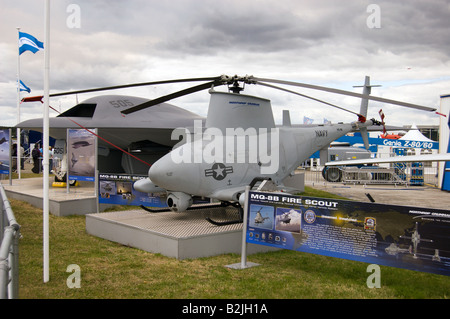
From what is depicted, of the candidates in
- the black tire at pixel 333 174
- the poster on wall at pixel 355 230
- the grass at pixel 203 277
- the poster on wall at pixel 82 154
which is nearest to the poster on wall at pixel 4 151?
the poster on wall at pixel 82 154

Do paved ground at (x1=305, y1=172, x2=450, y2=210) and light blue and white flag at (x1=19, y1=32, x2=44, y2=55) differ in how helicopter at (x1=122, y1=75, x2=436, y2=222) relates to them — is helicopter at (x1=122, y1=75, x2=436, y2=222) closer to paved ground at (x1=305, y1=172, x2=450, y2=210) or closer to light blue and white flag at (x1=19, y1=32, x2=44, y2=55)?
paved ground at (x1=305, y1=172, x2=450, y2=210)

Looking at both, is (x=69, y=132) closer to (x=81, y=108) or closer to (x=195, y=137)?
(x=81, y=108)

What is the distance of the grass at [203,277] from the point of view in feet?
19.8

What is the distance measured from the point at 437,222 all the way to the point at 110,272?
5.39m

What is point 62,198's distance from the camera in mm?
13359

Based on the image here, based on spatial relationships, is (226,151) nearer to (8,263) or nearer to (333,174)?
(8,263)

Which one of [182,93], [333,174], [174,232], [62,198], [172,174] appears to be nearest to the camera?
[174,232]

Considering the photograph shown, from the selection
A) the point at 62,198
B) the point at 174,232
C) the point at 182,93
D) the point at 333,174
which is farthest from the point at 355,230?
the point at 333,174

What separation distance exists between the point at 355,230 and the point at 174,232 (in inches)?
153

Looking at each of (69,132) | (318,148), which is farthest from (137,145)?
(318,148)

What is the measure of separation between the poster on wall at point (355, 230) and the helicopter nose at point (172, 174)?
2037 millimetres

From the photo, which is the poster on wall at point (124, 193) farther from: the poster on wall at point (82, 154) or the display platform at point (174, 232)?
the poster on wall at point (82, 154)

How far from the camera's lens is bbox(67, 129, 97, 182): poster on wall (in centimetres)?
1334

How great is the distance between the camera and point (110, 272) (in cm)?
708
